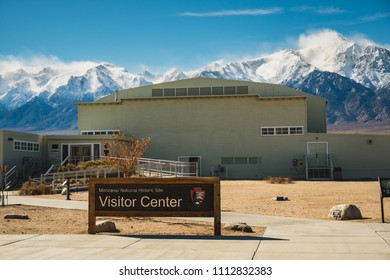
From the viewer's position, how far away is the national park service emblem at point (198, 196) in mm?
13125

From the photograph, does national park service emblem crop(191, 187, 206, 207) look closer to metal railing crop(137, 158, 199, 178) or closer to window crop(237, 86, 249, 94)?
metal railing crop(137, 158, 199, 178)

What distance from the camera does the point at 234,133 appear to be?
50469 mm

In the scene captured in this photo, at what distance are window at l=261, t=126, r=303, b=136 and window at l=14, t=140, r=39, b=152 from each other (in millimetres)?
18820

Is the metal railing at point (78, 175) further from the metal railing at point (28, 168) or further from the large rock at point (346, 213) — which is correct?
the large rock at point (346, 213)

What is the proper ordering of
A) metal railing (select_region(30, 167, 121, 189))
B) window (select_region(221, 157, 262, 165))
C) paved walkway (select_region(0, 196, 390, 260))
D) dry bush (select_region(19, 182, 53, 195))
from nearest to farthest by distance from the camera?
1. paved walkway (select_region(0, 196, 390, 260))
2. dry bush (select_region(19, 182, 53, 195))
3. metal railing (select_region(30, 167, 121, 189))
4. window (select_region(221, 157, 262, 165))

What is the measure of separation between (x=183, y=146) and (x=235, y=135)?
4.63 meters

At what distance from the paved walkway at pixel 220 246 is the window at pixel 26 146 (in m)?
27.7

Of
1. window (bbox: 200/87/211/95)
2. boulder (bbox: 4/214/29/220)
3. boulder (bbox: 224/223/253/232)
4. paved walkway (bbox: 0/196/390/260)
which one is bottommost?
paved walkway (bbox: 0/196/390/260)

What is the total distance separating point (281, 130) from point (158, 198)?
37570 millimetres

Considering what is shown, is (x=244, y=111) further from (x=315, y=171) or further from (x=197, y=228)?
(x=197, y=228)

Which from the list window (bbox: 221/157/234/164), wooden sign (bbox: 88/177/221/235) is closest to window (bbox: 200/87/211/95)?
window (bbox: 221/157/234/164)

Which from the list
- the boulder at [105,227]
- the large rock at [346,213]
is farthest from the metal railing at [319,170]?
the boulder at [105,227]

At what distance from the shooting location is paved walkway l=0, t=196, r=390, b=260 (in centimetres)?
980

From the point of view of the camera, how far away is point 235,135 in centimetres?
5047
